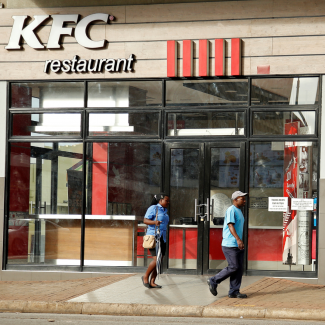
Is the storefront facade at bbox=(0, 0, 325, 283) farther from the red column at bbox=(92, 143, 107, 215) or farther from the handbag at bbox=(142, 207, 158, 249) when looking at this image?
the handbag at bbox=(142, 207, 158, 249)

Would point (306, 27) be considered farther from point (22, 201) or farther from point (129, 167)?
point (22, 201)

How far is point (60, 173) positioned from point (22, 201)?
1.09m

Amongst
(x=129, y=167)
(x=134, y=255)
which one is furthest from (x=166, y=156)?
(x=134, y=255)

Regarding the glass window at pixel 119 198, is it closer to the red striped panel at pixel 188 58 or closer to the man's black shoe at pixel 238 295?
the red striped panel at pixel 188 58

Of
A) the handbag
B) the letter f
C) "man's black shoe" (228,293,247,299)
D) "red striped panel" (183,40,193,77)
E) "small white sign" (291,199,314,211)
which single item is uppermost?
the letter f

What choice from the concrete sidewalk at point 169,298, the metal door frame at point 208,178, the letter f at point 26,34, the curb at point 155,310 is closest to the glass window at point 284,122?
the metal door frame at point 208,178

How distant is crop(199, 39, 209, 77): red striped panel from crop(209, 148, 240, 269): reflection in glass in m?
1.63

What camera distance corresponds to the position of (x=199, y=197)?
12492mm

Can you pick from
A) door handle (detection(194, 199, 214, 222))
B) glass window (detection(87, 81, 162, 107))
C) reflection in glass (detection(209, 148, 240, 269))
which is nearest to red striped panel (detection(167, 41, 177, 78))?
glass window (detection(87, 81, 162, 107))

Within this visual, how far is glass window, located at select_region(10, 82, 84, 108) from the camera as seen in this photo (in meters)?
13.1

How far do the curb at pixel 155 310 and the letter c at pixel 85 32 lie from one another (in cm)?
581

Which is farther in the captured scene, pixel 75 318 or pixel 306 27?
pixel 306 27

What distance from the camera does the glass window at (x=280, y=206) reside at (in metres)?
12.2

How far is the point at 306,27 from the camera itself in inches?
473
